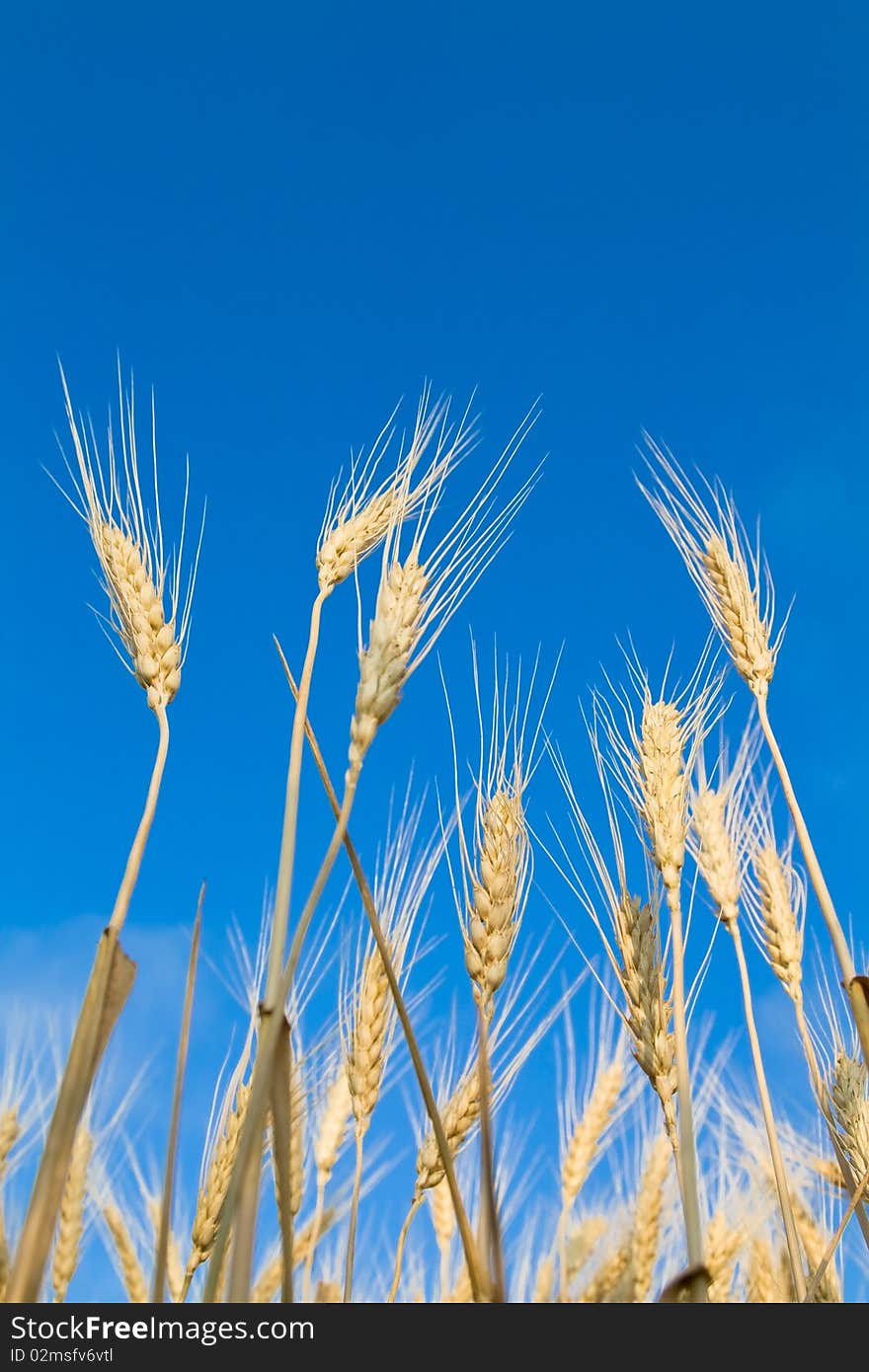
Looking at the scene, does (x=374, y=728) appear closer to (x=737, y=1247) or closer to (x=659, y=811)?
(x=659, y=811)

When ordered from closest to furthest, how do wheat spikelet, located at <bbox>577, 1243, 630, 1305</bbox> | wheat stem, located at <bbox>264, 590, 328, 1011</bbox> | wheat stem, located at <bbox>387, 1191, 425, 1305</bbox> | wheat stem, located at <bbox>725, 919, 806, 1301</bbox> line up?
wheat stem, located at <bbox>264, 590, 328, 1011</bbox>, wheat stem, located at <bbox>725, 919, 806, 1301</bbox>, wheat stem, located at <bbox>387, 1191, 425, 1305</bbox>, wheat spikelet, located at <bbox>577, 1243, 630, 1305</bbox>

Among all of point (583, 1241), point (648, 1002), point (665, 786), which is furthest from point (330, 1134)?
point (665, 786)

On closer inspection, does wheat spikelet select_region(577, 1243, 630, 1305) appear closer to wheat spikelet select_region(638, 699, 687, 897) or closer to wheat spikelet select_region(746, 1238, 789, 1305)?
wheat spikelet select_region(746, 1238, 789, 1305)

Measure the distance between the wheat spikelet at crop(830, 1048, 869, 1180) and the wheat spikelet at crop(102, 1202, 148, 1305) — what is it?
94.3 inches

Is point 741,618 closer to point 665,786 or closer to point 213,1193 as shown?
point 665,786

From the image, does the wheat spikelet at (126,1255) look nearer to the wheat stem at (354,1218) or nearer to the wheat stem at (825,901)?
the wheat stem at (354,1218)

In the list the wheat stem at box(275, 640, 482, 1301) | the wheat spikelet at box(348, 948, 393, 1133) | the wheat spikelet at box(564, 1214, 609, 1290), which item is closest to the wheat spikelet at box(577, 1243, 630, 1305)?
the wheat spikelet at box(564, 1214, 609, 1290)

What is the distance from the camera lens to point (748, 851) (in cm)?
312

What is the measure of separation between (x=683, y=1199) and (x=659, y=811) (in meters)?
0.79

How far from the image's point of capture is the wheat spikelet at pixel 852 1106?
8.22ft

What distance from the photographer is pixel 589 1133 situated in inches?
159

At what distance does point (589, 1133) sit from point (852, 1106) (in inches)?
65.3

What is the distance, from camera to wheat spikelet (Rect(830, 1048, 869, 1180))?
2506 millimetres
